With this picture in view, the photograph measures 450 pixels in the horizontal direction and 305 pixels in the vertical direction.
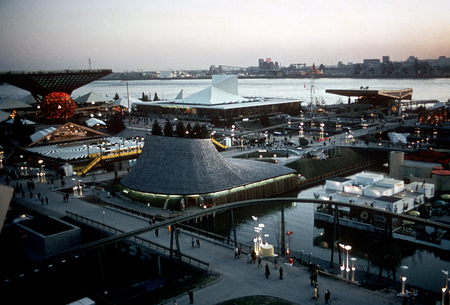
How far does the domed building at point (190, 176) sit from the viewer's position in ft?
101

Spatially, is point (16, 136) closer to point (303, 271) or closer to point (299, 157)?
point (299, 157)

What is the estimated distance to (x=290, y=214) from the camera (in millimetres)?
31359

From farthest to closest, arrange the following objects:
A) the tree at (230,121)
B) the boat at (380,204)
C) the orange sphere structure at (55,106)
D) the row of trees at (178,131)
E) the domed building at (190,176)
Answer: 1. the tree at (230,121)
2. the orange sphere structure at (55,106)
3. the row of trees at (178,131)
4. the domed building at (190,176)
5. the boat at (380,204)

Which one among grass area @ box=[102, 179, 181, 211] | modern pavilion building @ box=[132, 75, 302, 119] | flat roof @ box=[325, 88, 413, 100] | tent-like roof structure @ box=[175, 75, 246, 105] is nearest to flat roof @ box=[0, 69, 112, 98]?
modern pavilion building @ box=[132, 75, 302, 119]

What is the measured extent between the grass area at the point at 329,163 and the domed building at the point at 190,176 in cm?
725

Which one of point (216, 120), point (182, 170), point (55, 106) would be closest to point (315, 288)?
point (182, 170)

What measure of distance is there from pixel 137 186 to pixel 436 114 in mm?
64644

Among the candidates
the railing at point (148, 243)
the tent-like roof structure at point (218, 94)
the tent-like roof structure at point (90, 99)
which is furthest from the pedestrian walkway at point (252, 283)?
the tent-like roof structure at point (90, 99)

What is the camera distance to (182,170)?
3144cm

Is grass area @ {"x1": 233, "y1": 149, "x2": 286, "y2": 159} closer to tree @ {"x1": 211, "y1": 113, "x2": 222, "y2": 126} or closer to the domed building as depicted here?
the domed building

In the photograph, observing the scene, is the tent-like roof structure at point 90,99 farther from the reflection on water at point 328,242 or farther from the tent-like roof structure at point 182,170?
the reflection on water at point 328,242

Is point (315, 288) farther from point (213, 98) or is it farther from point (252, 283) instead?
point (213, 98)

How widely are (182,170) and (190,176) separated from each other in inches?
31.0

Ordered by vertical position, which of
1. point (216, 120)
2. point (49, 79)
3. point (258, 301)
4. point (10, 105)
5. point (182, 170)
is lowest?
point (258, 301)
